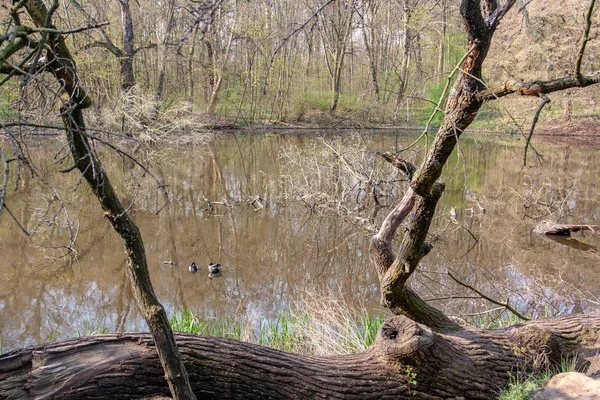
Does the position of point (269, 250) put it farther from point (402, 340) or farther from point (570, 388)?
point (570, 388)

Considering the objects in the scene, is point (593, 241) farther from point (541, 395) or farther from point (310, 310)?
point (541, 395)

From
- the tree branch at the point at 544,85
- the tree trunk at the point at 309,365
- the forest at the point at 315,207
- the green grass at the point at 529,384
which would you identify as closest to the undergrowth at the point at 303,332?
the forest at the point at 315,207

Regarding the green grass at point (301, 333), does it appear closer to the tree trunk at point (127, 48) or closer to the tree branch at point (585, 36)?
the tree branch at point (585, 36)

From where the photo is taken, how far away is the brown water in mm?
6520

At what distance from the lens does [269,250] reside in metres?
9.07

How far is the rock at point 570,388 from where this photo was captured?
108 inches

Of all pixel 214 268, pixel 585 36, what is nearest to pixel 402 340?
pixel 585 36

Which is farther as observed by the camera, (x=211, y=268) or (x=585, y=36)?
(x=211, y=268)

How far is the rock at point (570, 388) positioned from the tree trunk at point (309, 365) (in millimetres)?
343

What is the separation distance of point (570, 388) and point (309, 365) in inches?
65.5

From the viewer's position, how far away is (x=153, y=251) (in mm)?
8688

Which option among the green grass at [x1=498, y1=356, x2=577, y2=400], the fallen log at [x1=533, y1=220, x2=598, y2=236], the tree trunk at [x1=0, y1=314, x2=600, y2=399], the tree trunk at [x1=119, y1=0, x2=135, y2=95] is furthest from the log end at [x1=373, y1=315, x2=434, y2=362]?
the tree trunk at [x1=119, y1=0, x2=135, y2=95]

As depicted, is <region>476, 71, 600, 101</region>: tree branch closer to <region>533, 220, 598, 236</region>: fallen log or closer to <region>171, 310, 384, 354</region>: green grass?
<region>171, 310, 384, 354</region>: green grass

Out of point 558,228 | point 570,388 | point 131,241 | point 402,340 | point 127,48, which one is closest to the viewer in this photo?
point 131,241
